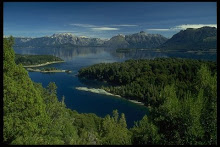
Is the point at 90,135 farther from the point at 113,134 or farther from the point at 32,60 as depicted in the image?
the point at 32,60

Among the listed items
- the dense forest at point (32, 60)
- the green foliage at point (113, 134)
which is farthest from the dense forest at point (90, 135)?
the dense forest at point (32, 60)

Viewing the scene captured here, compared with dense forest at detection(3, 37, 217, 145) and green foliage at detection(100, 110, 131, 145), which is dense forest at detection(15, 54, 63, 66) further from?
dense forest at detection(3, 37, 217, 145)

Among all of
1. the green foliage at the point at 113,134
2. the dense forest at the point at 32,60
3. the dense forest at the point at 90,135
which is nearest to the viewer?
the dense forest at the point at 90,135

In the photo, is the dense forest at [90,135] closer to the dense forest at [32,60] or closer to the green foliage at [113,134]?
the green foliage at [113,134]

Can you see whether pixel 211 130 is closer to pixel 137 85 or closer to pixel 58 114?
pixel 58 114

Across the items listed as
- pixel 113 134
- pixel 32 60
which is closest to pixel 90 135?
pixel 113 134

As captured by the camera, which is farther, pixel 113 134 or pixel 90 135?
pixel 113 134

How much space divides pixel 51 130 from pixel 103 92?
46.0 metres

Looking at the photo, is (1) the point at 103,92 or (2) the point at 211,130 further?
(1) the point at 103,92

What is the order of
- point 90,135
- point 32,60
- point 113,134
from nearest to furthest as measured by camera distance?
point 90,135 < point 113,134 < point 32,60

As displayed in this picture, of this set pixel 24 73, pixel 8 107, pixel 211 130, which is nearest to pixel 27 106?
pixel 8 107

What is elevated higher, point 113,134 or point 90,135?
point 90,135

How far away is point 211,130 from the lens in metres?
8.20

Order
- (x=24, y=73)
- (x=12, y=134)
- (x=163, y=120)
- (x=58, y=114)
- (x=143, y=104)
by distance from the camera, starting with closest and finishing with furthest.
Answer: (x=12, y=134)
(x=24, y=73)
(x=163, y=120)
(x=58, y=114)
(x=143, y=104)
